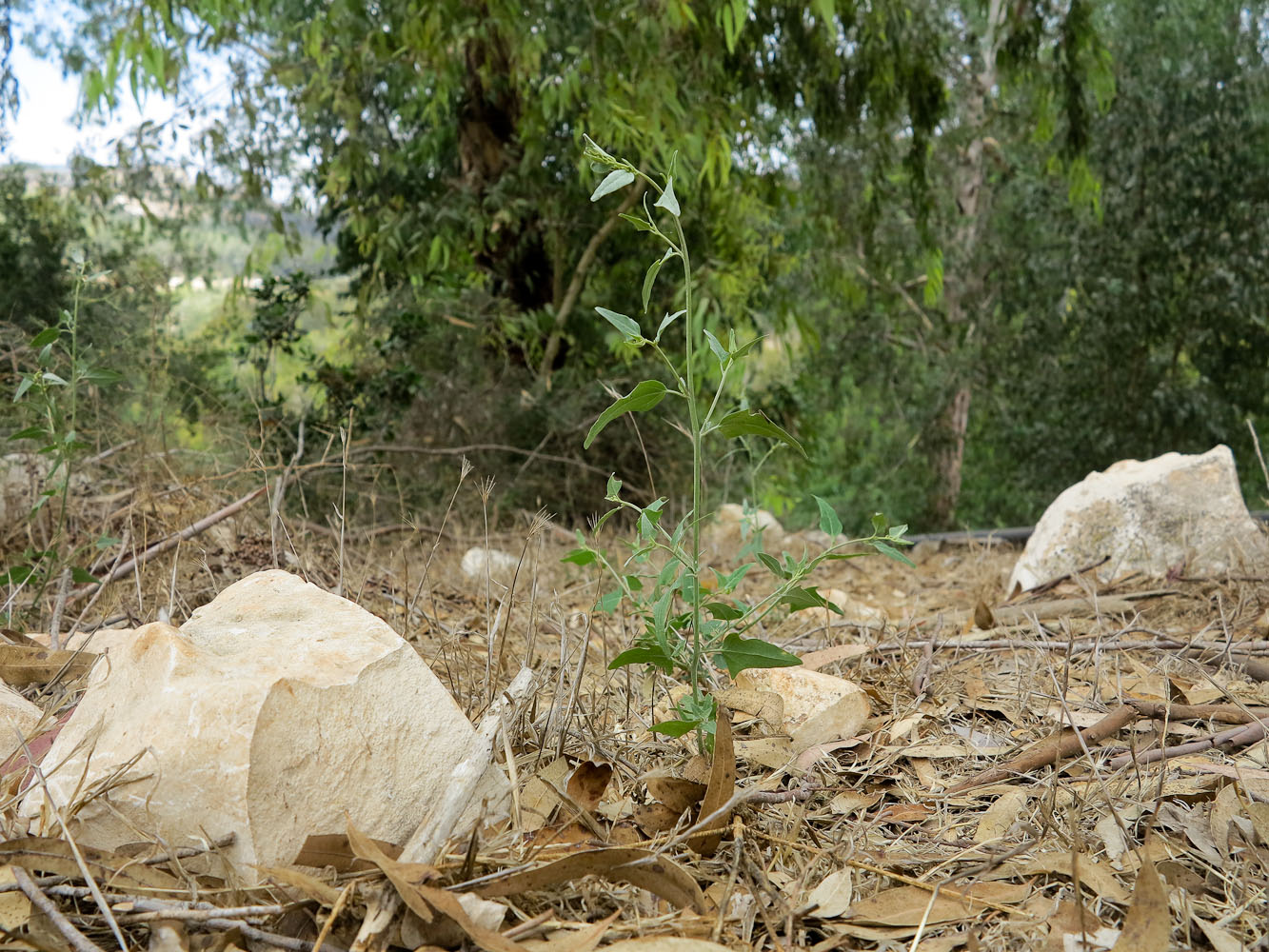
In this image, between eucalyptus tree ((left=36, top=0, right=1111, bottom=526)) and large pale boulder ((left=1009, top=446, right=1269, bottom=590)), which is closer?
large pale boulder ((left=1009, top=446, right=1269, bottom=590))

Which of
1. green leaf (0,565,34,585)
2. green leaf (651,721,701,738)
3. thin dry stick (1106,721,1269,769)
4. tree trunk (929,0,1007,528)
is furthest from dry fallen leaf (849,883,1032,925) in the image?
tree trunk (929,0,1007,528)

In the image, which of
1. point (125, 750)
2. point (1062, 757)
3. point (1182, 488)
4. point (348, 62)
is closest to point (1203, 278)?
point (1182, 488)

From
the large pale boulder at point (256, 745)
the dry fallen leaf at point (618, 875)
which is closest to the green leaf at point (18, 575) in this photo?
the large pale boulder at point (256, 745)

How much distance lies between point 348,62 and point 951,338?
7.48 meters

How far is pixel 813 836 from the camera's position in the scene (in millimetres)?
1213

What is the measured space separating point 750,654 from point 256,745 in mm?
587

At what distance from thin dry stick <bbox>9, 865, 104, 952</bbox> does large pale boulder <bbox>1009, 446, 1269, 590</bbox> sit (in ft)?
9.23

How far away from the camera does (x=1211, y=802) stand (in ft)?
4.05

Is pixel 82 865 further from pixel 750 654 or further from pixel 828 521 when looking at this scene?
pixel 828 521

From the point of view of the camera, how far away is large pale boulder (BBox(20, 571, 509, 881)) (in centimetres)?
101

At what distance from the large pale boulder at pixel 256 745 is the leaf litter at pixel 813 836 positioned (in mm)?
32

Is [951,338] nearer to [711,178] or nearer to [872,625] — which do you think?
[711,178]

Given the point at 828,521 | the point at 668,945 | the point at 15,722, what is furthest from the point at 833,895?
the point at 15,722

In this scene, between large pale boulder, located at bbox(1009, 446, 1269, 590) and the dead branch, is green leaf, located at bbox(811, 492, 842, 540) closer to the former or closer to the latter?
the dead branch
